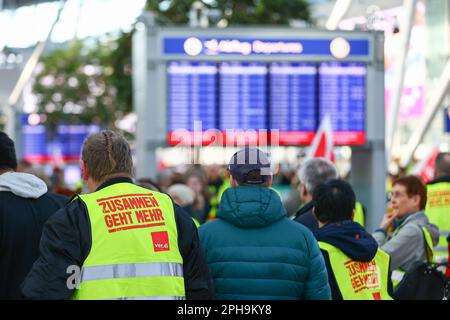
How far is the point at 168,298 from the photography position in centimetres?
478

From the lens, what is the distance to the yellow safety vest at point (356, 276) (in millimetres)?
6062

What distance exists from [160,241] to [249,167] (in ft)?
2.55

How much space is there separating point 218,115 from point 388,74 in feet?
153

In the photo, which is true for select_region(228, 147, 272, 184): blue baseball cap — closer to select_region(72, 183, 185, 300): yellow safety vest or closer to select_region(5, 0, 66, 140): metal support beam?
select_region(72, 183, 185, 300): yellow safety vest

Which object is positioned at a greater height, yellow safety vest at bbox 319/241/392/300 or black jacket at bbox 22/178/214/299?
black jacket at bbox 22/178/214/299

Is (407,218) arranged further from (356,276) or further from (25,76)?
(25,76)

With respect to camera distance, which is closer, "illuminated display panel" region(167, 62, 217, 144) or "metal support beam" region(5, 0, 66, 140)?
"illuminated display panel" region(167, 62, 217, 144)

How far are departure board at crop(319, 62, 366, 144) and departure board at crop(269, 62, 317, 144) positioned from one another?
12 centimetres

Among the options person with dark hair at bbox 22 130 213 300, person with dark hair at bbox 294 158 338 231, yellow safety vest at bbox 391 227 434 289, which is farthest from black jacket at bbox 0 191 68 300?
yellow safety vest at bbox 391 227 434 289

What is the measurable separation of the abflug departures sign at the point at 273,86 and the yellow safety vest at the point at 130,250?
7.71 m

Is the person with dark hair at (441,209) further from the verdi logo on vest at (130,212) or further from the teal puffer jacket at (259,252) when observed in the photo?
the verdi logo on vest at (130,212)

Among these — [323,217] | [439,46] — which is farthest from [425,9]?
[323,217]

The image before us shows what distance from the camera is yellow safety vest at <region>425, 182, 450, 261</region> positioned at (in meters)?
9.82
